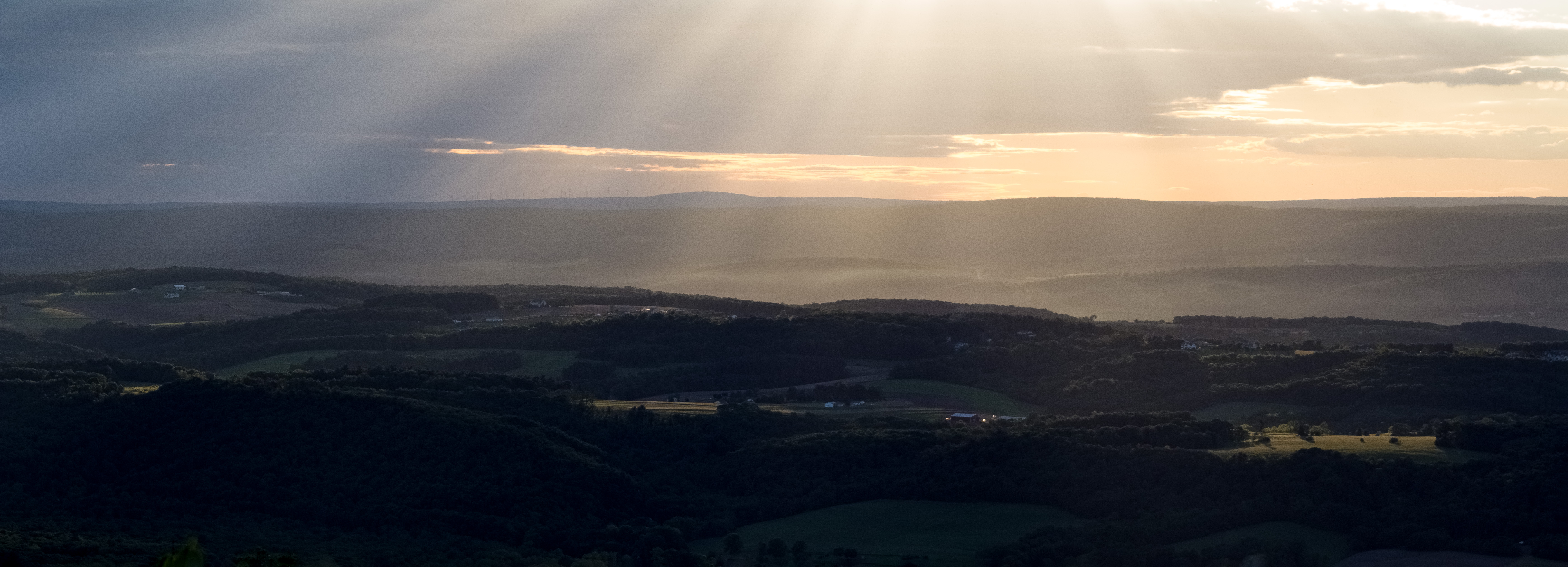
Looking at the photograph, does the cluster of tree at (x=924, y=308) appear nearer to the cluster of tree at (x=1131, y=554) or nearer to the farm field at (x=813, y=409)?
the farm field at (x=813, y=409)

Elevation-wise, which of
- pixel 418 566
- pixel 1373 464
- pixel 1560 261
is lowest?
pixel 418 566

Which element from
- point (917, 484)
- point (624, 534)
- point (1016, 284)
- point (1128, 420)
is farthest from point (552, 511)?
point (1016, 284)

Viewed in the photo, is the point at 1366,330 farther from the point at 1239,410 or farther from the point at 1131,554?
the point at 1131,554

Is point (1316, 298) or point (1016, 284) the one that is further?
point (1016, 284)

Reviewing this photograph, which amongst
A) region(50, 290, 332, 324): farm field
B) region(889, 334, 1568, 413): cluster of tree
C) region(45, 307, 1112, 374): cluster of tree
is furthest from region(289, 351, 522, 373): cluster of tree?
region(50, 290, 332, 324): farm field

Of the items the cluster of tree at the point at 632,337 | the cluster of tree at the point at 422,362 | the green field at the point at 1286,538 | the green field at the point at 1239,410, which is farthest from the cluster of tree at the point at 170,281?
the green field at the point at 1286,538

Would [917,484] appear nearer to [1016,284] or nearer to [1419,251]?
[1016,284]

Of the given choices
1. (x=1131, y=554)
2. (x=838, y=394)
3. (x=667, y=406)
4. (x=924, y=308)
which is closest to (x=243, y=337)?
(x=667, y=406)

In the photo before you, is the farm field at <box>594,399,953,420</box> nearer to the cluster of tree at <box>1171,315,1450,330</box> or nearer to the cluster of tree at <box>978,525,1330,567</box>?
the cluster of tree at <box>978,525,1330,567</box>
